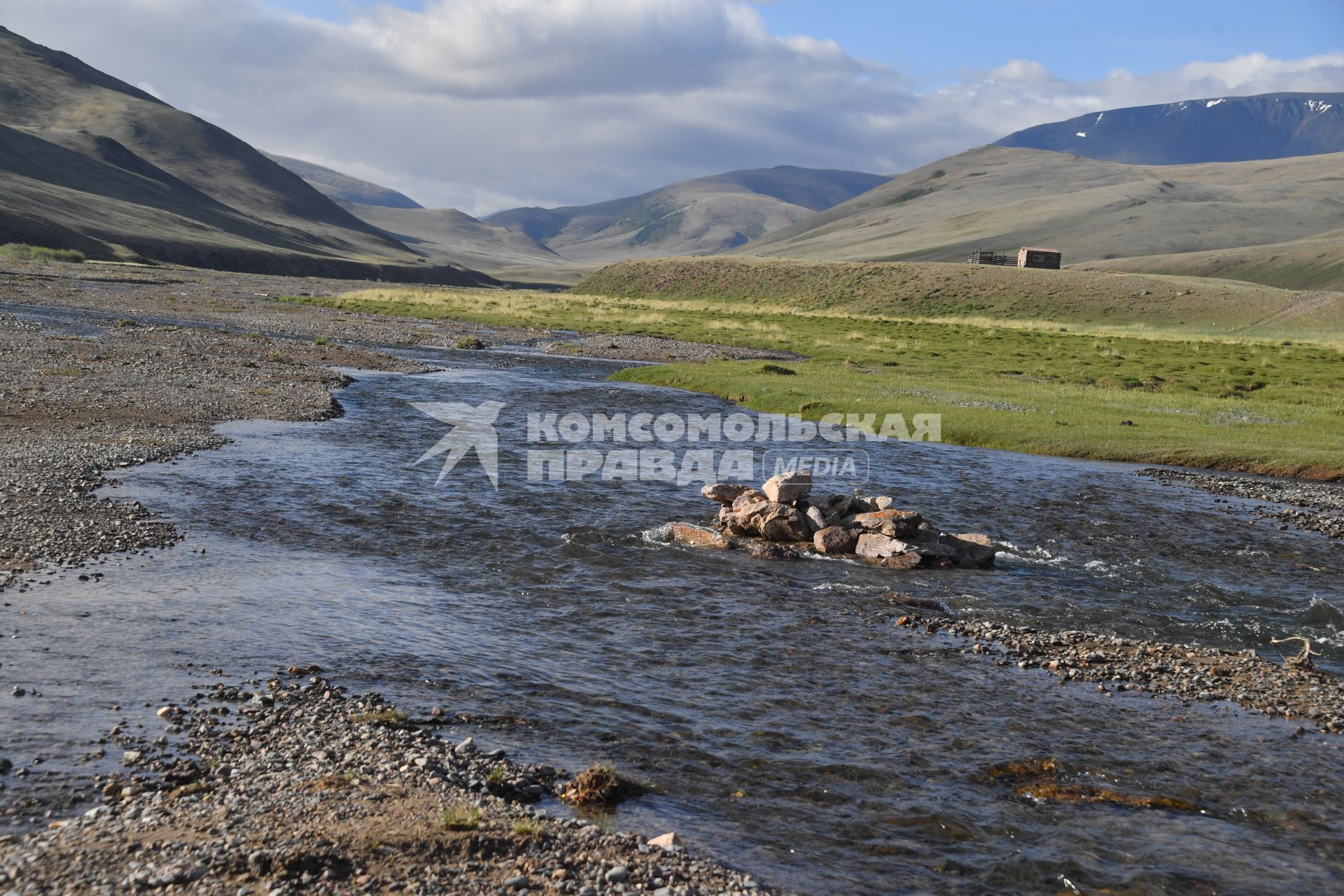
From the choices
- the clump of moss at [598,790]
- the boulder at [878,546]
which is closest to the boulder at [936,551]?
the boulder at [878,546]

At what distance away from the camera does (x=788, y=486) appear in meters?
21.9

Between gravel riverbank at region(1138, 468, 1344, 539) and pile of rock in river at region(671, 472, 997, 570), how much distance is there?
987cm

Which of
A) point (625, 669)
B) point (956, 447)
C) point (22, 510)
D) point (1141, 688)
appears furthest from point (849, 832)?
point (956, 447)

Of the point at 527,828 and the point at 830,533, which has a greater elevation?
the point at 830,533

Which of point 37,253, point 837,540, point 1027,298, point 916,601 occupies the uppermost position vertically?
point 1027,298

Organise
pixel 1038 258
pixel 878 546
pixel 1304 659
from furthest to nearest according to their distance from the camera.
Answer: pixel 1038 258 < pixel 878 546 < pixel 1304 659

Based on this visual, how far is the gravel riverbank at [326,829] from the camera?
324 inches

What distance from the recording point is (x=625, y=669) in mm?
13969

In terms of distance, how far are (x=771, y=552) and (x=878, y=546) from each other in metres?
2.26

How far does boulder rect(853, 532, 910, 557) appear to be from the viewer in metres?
20.2

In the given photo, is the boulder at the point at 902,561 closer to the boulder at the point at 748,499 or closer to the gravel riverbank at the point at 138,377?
the boulder at the point at 748,499

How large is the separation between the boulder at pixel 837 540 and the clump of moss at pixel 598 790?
11356 millimetres

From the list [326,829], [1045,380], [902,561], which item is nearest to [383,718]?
[326,829]

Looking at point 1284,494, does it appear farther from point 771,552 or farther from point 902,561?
point 771,552
